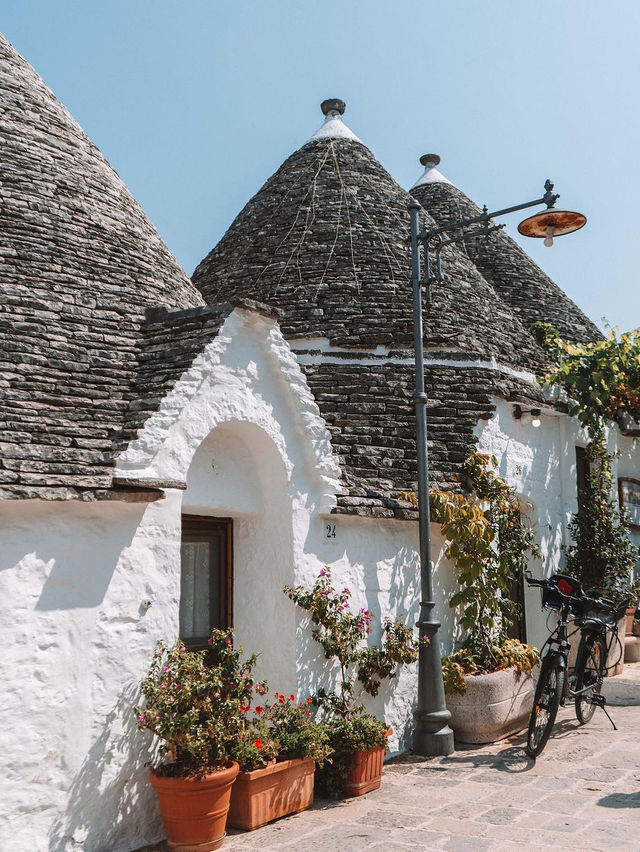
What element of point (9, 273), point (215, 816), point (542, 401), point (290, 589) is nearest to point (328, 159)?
point (542, 401)

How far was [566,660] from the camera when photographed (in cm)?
707

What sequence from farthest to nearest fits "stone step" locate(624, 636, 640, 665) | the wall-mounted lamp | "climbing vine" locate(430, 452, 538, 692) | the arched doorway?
"stone step" locate(624, 636, 640, 665) < the wall-mounted lamp < "climbing vine" locate(430, 452, 538, 692) < the arched doorway

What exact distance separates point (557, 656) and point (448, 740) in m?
1.28

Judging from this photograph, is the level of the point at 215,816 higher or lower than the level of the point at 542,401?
lower

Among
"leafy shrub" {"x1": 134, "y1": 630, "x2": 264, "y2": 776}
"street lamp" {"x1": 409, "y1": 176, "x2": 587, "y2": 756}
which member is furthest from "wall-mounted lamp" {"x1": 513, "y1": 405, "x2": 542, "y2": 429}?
"leafy shrub" {"x1": 134, "y1": 630, "x2": 264, "y2": 776}

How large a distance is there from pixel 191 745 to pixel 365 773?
188 centimetres

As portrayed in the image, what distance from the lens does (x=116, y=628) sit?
5.43 m

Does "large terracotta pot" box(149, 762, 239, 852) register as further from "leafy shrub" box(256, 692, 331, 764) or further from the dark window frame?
the dark window frame

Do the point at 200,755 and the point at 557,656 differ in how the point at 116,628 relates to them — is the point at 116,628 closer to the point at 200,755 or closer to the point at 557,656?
the point at 200,755

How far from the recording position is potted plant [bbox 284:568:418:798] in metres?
6.32

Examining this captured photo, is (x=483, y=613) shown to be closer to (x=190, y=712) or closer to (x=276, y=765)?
(x=276, y=765)

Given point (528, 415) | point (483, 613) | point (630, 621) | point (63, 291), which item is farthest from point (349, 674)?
point (630, 621)

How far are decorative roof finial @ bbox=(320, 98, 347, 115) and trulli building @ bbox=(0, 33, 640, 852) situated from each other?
A: 141 inches

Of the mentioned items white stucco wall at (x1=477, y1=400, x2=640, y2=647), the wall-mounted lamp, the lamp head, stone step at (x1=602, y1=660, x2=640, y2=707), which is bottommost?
stone step at (x1=602, y1=660, x2=640, y2=707)
